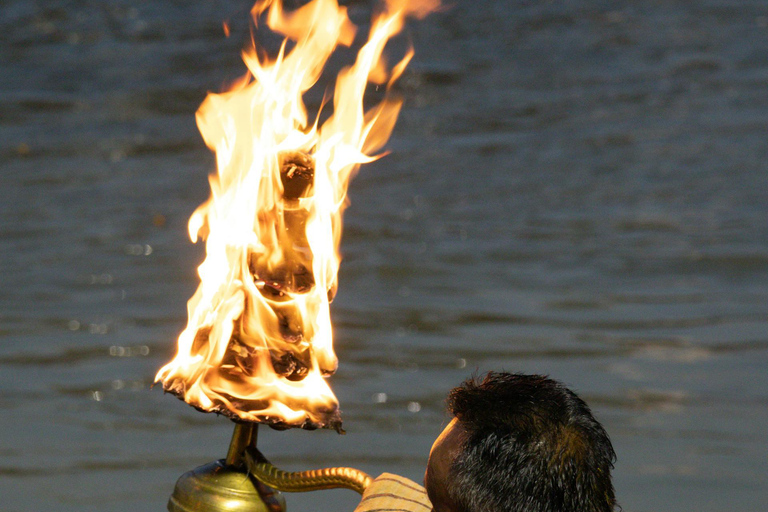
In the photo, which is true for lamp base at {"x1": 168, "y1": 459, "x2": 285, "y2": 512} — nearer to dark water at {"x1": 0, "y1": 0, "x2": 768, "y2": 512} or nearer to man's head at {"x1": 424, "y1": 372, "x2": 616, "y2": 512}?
man's head at {"x1": 424, "y1": 372, "x2": 616, "y2": 512}

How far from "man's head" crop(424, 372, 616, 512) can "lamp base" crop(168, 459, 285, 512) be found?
49 cm

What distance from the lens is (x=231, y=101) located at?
2312 millimetres

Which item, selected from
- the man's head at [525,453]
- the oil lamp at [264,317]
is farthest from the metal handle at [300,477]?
the man's head at [525,453]

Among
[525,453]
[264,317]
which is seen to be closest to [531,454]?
[525,453]

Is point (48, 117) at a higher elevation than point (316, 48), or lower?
lower

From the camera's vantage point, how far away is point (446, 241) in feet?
31.8

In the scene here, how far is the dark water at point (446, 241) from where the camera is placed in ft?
19.0

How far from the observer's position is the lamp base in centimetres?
182

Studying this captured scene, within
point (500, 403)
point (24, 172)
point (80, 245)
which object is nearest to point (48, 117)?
point (24, 172)

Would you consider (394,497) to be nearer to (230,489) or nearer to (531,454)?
(230,489)

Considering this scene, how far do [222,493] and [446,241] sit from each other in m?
7.93

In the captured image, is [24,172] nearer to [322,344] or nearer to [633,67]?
[633,67]

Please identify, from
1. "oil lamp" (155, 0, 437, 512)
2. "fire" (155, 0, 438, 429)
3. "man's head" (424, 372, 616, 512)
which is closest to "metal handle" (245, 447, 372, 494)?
"oil lamp" (155, 0, 437, 512)

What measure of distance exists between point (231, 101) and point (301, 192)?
461 mm
